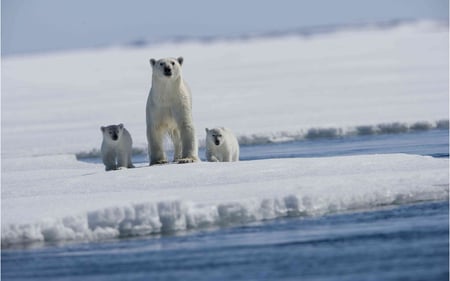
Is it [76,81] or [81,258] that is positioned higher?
[76,81]

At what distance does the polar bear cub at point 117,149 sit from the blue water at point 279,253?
8.05 ft

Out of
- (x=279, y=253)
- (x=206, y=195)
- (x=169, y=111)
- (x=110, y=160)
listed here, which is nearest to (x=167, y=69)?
(x=169, y=111)

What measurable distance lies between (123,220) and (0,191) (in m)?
1.88

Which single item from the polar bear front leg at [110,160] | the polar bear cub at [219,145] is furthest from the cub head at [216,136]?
the polar bear front leg at [110,160]

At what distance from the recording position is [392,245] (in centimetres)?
606

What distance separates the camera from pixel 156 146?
9023 mm

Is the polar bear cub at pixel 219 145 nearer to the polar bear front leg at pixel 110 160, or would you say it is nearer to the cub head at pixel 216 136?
the cub head at pixel 216 136

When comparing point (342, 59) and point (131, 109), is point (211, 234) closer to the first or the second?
point (131, 109)

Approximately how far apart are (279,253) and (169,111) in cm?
318

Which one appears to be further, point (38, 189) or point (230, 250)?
point (38, 189)

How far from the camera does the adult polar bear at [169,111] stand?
29.2 feet

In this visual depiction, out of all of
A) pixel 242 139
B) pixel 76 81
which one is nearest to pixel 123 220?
pixel 242 139

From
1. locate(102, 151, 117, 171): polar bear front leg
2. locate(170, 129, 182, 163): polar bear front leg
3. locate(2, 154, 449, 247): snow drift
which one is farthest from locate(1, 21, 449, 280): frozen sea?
locate(170, 129, 182, 163): polar bear front leg

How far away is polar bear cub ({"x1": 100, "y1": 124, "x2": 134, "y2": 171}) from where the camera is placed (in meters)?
8.93
